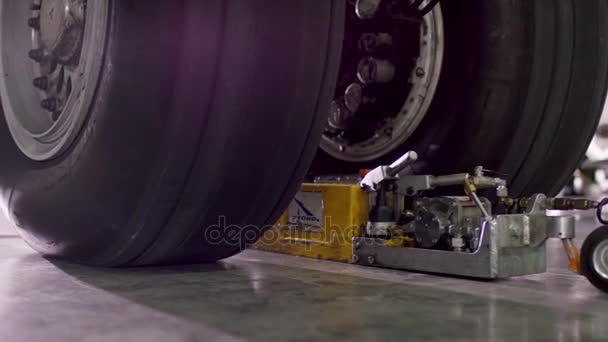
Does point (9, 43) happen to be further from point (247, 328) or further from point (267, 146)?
point (247, 328)

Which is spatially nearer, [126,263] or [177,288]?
[177,288]

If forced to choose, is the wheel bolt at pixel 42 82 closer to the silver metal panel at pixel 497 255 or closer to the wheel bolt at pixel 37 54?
the wheel bolt at pixel 37 54

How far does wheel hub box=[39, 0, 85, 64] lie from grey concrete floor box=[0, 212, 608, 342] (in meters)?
0.56

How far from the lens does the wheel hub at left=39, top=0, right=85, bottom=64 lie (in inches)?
70.3

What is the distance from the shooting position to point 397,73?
2168 mm

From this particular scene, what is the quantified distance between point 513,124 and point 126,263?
3.63 feet

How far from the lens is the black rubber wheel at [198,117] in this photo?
1.38 metres

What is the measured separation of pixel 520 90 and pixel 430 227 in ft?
1.56

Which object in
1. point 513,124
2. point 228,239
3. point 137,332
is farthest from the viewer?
point 513,124

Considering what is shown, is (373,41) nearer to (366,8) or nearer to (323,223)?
(366,8)

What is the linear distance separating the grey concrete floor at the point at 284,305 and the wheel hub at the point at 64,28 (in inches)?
22.0

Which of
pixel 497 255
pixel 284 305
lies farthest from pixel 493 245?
pixel 284 305

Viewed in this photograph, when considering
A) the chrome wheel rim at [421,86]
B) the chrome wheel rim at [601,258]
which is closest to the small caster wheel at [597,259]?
the chrome wheel rim at [601,258]

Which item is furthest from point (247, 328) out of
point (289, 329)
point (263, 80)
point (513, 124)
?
point (513, 124)
